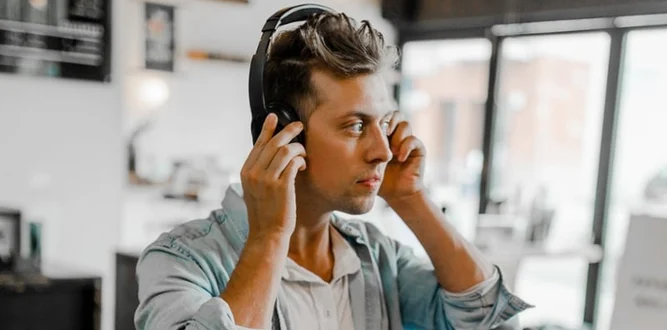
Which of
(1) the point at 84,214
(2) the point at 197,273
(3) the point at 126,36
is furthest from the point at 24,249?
(2) the point at 197,273

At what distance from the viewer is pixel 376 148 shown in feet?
2.93

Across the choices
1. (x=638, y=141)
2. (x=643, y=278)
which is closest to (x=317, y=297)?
A: (x=643, y=278)

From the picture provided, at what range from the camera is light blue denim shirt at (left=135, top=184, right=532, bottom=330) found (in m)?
0.76

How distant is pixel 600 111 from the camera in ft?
12.4

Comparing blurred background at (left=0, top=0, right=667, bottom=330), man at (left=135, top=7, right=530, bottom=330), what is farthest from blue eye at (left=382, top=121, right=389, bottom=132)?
blurred background at (left=0, top=0, right=667, bottom=330)

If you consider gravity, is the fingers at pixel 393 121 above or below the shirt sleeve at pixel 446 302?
above

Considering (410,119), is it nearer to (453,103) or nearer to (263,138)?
(263,138)

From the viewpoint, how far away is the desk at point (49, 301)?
5.98 feet

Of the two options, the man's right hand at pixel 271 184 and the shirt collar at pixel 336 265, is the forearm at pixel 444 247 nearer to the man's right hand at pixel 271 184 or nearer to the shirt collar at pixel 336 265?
the shirt collar at pixel 336 265

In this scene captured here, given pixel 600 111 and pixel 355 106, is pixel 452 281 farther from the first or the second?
pixel 600 111

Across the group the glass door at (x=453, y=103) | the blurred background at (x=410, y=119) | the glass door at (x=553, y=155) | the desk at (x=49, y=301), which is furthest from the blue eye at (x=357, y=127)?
the glass door at (x=453, y=103)

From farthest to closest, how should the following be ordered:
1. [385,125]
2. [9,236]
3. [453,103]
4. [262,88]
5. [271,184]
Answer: [453,103] < [9,236] < [385,125] < [262,88] < [271,184]

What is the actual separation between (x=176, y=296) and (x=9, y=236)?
63.9 inches

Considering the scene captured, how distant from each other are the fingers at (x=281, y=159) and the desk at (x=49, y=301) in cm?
135
